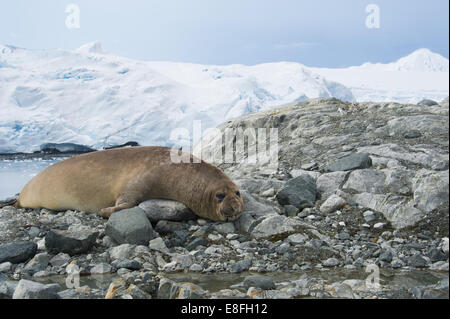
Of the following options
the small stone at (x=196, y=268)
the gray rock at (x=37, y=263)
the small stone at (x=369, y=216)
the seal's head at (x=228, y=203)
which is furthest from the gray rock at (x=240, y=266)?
the gray rock at (x=37, y=263)

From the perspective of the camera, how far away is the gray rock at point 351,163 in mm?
4741

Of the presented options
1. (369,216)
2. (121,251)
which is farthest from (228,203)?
(369,216)

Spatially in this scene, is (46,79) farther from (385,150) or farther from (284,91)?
(385,150)

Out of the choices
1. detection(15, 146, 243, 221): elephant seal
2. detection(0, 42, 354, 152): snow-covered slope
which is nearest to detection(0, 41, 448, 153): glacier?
detection(0, 42, 354, 152): snow-covered slope

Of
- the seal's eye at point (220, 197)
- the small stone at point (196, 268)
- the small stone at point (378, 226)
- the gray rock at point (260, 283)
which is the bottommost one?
the small stone at point (196, 268)

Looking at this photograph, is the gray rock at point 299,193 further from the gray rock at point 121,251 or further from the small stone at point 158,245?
the gray rock at point 121,251

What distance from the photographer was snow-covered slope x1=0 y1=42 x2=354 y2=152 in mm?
25031

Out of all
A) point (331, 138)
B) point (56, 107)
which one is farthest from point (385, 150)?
point (56, 107)

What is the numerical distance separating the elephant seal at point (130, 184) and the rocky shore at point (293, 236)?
19cm

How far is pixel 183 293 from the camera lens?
241 cm

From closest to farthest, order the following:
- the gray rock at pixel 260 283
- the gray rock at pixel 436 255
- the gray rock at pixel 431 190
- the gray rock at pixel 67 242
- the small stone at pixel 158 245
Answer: the gray rock at pixel 436 255
the gray rock at pixel 431 190
the gray rock at pixel 260 283
the gray rock at pixel 67 242
the small stone at pixel 158 245

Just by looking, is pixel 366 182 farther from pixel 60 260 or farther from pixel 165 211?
pixel 60 260

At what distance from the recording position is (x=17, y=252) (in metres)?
3.86

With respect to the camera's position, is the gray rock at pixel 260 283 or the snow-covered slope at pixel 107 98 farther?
the snow-covered slope at pixel 107 98
